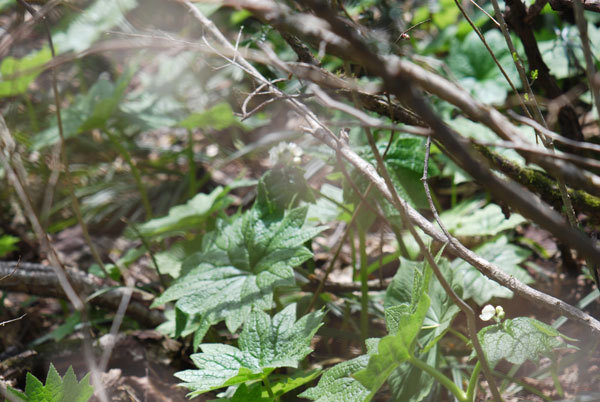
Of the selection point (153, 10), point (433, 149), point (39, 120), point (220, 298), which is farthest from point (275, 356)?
point (153, 10)

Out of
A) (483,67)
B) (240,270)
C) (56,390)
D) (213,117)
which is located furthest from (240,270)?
(483,67)

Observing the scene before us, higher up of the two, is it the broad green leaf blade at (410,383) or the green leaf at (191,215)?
the green leaf at (191,215)

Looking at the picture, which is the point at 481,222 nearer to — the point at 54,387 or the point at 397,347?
the point at 397,347

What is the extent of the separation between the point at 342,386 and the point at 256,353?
0.77 ft

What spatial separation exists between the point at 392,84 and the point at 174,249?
1.36 metres

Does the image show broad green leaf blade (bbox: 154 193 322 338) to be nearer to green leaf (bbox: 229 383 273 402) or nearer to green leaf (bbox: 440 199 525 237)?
green leaf (bbox: 229 383 273 402)

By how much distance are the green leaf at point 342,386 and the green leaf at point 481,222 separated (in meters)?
0.78

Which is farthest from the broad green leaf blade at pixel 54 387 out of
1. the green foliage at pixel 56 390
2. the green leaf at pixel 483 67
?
the green leaf at pixel 483 67

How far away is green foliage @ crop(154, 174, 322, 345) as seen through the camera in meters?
1.33

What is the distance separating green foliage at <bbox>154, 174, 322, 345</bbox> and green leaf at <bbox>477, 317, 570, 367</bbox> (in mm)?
517

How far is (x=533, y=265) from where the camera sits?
175 centimetres

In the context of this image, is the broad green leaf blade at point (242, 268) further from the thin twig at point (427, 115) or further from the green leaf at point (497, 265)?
the green leaf at point (497, 265)

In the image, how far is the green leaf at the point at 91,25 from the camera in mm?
3244

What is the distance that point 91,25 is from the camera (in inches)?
133
